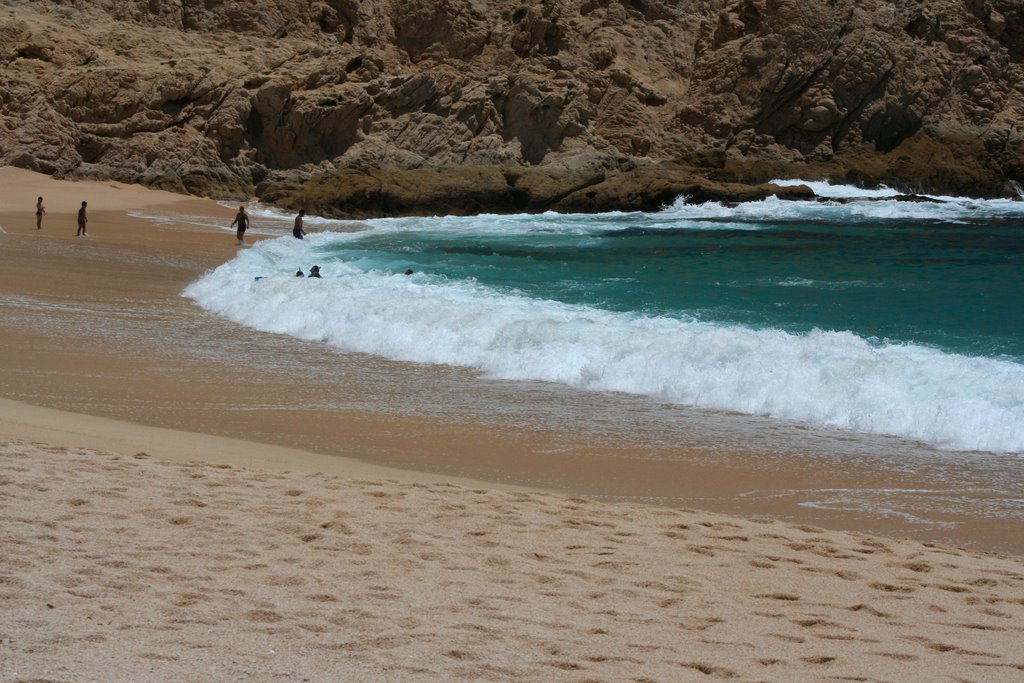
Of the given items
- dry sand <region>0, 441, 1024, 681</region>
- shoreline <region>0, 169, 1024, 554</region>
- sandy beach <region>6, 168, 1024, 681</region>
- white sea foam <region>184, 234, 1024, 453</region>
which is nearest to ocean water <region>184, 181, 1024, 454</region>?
white sea foam <region>184, 234, 1024, 453</region>

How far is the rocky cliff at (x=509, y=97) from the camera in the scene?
112ft

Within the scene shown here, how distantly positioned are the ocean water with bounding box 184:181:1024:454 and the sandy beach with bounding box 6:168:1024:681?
1.10 meters

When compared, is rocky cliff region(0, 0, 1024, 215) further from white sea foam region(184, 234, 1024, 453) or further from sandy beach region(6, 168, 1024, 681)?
sandy beach region(6, 168, 1024, 681)

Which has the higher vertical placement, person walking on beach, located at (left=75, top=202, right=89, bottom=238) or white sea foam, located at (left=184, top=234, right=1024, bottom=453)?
person walking on beach, located at (left=75, top=202, right=89, bottom=238)

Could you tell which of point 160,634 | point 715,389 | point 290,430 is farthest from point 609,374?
point 160,634

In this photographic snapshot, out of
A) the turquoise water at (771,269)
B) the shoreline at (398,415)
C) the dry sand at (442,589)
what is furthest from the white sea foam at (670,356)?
the dry sand at (442,589)

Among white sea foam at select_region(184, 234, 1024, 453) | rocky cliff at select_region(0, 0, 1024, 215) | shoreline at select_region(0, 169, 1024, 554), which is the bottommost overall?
shoreline at select_region(0, 169, 1024, 554)

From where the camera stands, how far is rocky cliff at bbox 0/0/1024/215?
3422cm

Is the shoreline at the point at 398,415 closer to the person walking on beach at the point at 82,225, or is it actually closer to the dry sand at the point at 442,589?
the dry sand at the point at 442,589

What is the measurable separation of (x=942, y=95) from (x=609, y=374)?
36.4m

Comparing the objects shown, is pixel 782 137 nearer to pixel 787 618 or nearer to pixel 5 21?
pixel 5 21

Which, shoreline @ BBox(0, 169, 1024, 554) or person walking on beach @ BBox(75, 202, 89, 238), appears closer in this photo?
shoreline @ BBox(0, 169, 1024, 554)

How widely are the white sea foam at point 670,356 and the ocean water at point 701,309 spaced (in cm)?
2

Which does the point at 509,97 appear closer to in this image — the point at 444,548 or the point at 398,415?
the point at 398,415
